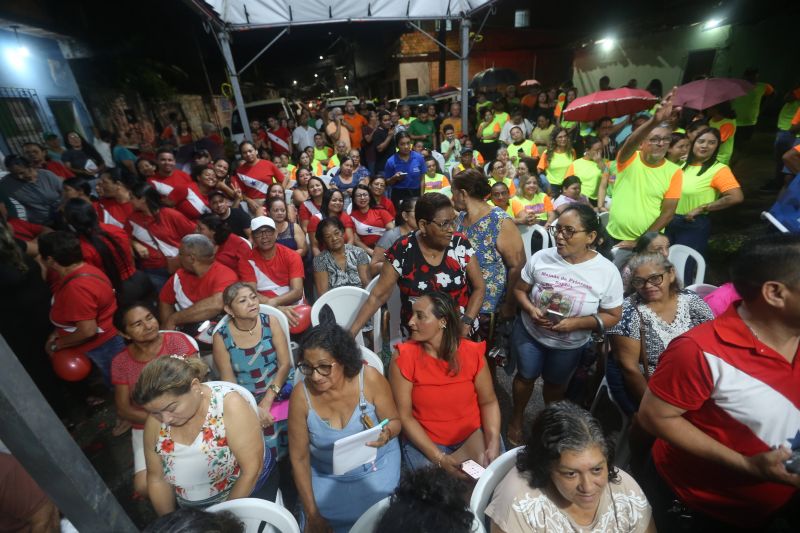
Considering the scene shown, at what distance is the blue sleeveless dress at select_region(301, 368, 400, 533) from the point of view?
2076 millimetres

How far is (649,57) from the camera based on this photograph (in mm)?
15148

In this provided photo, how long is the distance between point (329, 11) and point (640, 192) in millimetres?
5900

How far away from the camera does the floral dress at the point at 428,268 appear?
2.54m

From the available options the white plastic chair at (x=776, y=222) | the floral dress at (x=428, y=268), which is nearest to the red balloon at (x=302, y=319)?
the floral dress at (x=428, y=268)

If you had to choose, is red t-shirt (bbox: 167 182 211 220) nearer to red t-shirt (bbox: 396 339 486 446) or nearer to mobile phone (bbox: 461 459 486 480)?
red t-shirt (bbox: 396 339 486 446)

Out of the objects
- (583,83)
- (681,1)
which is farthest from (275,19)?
(583,83)

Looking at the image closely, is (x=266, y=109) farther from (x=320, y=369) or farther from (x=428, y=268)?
(x=320, y=369)

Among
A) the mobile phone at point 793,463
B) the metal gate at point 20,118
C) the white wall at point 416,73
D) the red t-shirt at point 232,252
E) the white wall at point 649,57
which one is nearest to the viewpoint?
the mobile phone at point 793,463

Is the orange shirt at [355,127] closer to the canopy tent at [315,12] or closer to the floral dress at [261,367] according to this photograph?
the canopy tent at [315,12]

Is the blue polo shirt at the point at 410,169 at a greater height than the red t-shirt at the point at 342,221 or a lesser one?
greater

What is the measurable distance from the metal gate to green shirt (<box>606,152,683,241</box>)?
10.8m

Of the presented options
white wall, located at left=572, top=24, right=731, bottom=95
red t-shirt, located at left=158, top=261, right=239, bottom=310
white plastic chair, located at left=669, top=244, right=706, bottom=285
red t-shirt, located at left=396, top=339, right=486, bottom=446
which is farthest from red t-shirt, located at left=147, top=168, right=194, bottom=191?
white wall, located at left=572, top=24, right=731, bottom=95

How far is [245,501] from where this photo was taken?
171 centimetres

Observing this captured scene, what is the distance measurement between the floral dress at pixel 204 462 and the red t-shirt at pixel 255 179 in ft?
14.8
